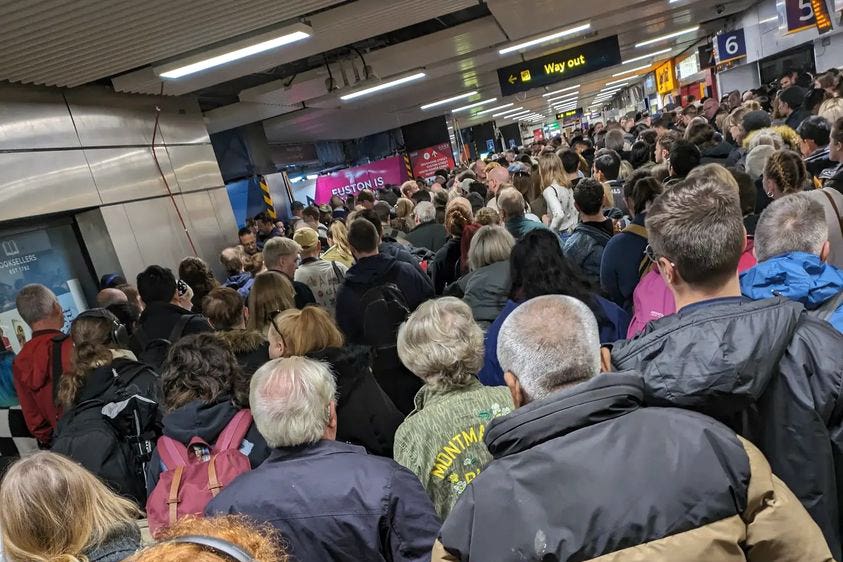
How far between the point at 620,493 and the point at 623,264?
92.4 inches

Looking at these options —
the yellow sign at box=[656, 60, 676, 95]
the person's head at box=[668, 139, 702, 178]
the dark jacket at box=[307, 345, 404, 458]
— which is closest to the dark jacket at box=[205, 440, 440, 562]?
the dark jacket at box=[307, 345, 404, 458]

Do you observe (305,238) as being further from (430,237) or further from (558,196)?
(558,196)

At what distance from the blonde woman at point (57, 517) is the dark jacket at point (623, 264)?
8.85 ft

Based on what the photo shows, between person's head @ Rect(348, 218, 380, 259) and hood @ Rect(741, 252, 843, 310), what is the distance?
2593mm

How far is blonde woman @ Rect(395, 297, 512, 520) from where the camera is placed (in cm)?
209

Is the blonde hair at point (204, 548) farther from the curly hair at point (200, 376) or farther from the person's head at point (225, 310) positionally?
the person's head at point (225, 310)

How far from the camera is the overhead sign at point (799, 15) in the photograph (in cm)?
1007

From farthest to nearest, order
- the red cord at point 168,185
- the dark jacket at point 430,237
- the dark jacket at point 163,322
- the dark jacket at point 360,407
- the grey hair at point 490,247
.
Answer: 1. the red cord at point 168,185
2. the dark jacket at point 430,237
3. the dark jacket at point 163,322
4. the grey hair at point 490,247
5. the dark jacket at point 360,407

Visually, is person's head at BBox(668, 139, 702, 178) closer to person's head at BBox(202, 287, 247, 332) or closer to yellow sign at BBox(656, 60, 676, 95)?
person's head at BBox(202, 287, 247, 332)

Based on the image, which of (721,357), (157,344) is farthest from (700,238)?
(157,344)

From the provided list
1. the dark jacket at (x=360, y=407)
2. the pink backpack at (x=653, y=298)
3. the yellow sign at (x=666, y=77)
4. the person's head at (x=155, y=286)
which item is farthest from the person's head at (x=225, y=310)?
the yellow sign at (x=666, y=77)

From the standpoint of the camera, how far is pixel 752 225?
3473 mm

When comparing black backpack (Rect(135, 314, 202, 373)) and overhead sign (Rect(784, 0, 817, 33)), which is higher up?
overhead sign (Rect(784, 0, 817, 33))

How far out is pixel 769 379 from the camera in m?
1.46
